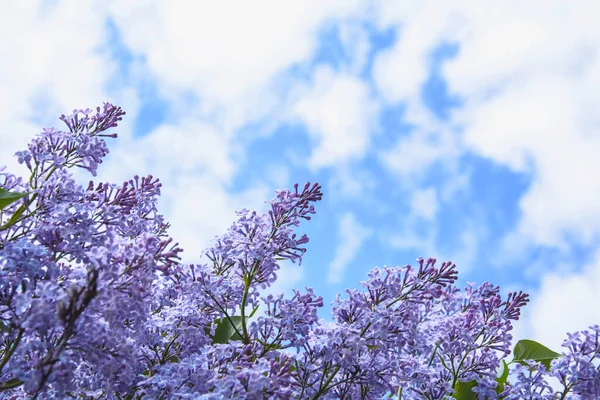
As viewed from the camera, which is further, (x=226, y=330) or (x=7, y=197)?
(x=226, y=330)

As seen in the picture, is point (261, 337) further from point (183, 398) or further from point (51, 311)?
point (51, 311)

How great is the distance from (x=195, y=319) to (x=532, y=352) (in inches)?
96.1

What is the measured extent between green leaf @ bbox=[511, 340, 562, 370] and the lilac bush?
0.04 m

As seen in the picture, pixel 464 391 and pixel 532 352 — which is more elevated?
pixel 532 352

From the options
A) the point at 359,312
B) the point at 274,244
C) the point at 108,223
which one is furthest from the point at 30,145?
the point at 359,312

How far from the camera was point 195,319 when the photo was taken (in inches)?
144

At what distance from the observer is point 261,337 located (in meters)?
3.53

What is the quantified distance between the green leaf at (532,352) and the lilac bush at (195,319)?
4 cm

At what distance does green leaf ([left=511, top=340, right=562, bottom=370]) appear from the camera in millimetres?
4461

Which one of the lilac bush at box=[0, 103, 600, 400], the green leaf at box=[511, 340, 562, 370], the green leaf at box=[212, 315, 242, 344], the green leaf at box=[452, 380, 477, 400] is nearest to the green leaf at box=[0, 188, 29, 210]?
the lilac bush at box=[0, 103, 600, 400]

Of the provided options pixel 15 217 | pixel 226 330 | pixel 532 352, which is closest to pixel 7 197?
pixel 15 217

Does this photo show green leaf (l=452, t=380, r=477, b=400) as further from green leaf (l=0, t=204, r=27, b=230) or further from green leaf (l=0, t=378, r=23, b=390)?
green leaf (l=0, t=204, r=27, b=230)

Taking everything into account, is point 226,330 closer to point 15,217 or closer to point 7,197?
point 15,217

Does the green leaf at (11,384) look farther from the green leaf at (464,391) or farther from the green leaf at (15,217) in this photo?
the green leaf at (464,391)
